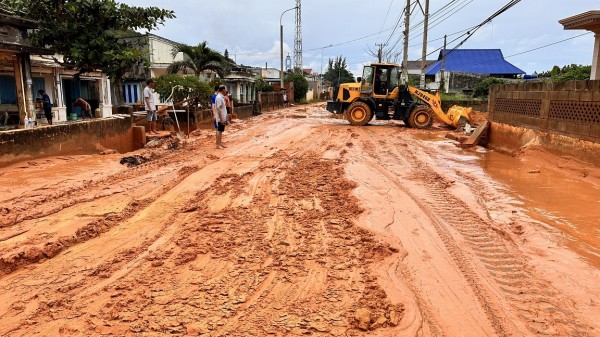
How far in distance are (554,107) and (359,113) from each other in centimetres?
1025

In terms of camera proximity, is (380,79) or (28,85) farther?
(380,79)

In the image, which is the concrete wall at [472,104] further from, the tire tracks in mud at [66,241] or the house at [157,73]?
the tire tracks in mud at [66,241]

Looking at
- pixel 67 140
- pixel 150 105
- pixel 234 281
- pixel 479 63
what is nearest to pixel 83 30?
pixel 150 105

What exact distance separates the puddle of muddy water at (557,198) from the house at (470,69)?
31.7 m

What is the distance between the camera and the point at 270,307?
10.3ft

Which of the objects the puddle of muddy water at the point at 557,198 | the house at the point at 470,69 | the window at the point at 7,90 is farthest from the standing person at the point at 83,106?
the house at the point at 470,69

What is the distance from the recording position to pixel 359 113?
19.5m

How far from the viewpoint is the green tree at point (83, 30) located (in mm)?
13023

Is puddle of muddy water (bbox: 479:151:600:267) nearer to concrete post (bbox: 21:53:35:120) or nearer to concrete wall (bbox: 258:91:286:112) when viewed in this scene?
concrete post (bbox: 21:53:35:120)

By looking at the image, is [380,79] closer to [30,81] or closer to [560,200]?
[560,200]

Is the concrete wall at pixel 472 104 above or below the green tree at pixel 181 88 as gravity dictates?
below

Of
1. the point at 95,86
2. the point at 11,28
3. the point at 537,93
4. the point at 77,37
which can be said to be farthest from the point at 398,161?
the point at 95,86

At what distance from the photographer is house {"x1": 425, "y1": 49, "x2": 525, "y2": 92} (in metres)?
39.8

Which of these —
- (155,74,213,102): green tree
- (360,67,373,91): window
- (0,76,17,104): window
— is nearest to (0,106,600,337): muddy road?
(155,74,213,102): green tree
